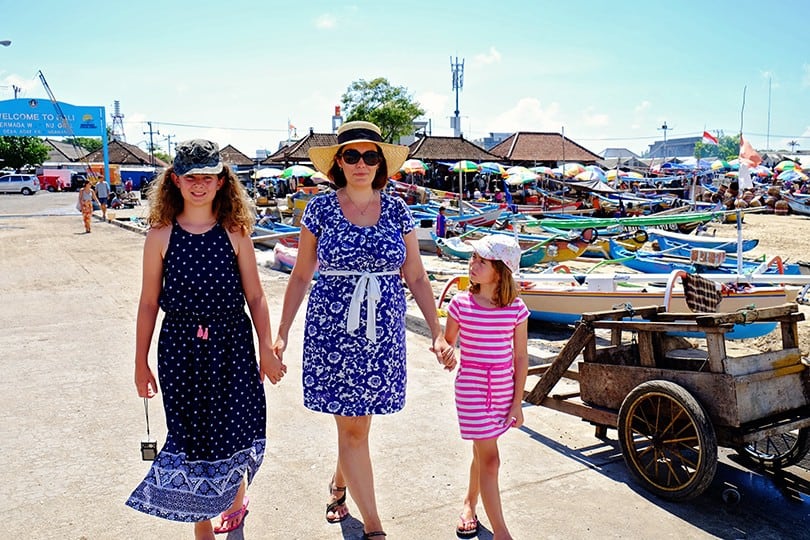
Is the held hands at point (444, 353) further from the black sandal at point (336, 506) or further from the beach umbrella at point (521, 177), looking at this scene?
the beach umbrella at point (521, 177)

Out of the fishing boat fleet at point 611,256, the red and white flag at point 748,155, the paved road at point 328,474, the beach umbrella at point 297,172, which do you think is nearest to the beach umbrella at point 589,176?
the fishing boat fleet at point 611,256

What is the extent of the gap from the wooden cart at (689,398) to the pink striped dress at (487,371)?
97 centimetres

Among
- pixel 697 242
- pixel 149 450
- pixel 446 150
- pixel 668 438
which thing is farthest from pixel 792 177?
pixel 149 450

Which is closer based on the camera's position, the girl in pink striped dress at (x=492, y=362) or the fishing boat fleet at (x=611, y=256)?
the girl in pink striped dress at (x=492, y=362)

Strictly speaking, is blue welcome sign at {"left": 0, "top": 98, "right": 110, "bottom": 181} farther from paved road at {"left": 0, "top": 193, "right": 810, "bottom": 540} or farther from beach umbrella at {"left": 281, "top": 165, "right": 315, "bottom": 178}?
paved road at {"left": 0, "top": 193, "right": 810, "bottom": 540}

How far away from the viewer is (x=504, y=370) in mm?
3043

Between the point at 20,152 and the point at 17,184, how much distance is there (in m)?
18.0

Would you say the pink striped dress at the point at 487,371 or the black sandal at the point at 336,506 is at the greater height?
the pink striped dress at the point at 487,371

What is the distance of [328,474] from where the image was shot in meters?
3.75

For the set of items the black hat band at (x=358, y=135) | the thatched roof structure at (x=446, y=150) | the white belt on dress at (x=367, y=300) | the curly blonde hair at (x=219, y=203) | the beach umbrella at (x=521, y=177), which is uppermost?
the thatched roof structure at (x=446, y=150)

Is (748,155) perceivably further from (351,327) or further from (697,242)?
(697,242)

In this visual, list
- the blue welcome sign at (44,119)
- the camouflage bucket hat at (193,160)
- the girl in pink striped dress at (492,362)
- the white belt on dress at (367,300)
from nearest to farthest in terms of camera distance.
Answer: the camouflage bucket hat at (193,160) → the white belt on dress at (367,300) → the girl in pink striped dress at (492,362) → the blue welcome sign at (44,119)

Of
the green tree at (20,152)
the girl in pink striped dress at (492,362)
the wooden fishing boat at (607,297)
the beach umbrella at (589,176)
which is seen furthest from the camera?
the green tree at (20,152)

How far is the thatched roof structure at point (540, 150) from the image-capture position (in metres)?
46.0
